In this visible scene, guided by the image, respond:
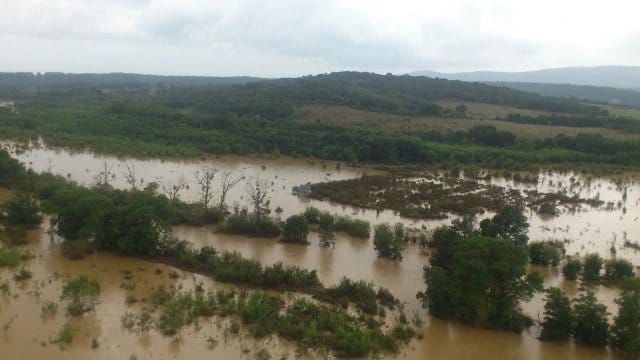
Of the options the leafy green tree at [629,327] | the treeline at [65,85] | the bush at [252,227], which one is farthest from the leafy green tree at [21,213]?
the treeline at [65,85]

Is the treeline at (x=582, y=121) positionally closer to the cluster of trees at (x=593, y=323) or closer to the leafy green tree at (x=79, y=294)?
the cluster of trees at (x=593, y=323)

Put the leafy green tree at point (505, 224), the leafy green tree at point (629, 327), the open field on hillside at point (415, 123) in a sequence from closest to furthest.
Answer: the leafy green tree at point (629, 327), the leafy green tree at point (505, 224), the open field on hillside at point (415, 123)

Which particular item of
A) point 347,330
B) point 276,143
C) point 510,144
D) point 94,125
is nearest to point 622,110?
point 510,144

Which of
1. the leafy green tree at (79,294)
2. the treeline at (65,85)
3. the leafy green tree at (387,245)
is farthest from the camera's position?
the treeline at (65,85)

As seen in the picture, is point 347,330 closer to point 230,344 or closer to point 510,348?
point 230,344

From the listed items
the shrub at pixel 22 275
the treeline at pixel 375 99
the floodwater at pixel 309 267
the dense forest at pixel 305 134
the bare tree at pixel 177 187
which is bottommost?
the floodwater at pixel 309 267

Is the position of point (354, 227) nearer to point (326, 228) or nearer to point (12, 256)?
point (326, 228)
